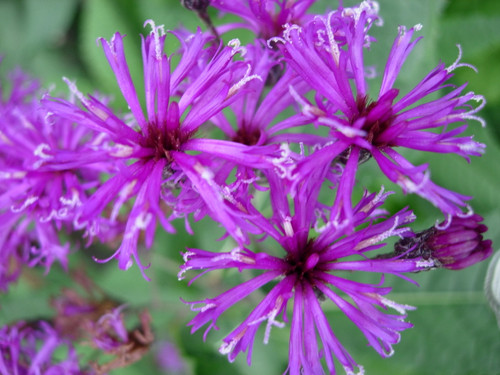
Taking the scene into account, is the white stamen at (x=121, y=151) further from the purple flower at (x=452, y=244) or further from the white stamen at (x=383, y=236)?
the purple flower at (x=452, y=244)

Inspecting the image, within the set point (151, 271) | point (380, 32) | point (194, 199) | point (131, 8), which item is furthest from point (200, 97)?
point (131, 8)

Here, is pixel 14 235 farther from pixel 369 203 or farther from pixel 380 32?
pixel 380 32

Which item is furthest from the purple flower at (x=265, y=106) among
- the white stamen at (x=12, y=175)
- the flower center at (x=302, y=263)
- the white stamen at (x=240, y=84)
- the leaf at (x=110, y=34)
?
the leaf at (x=110, y=34)

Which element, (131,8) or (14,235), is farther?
(131,8)

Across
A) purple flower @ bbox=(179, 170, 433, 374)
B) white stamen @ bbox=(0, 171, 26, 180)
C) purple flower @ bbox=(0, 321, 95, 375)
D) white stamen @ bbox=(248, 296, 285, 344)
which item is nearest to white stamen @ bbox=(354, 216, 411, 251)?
purple flower @ bbox=(179, 170, 433, 374)

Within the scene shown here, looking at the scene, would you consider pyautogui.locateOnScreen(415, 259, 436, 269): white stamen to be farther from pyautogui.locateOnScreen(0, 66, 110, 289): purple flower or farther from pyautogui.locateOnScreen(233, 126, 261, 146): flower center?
pyautogui.locateOnScreen(0, 66, 110, 289): purple flower

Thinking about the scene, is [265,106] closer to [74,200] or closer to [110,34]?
[74,200]
